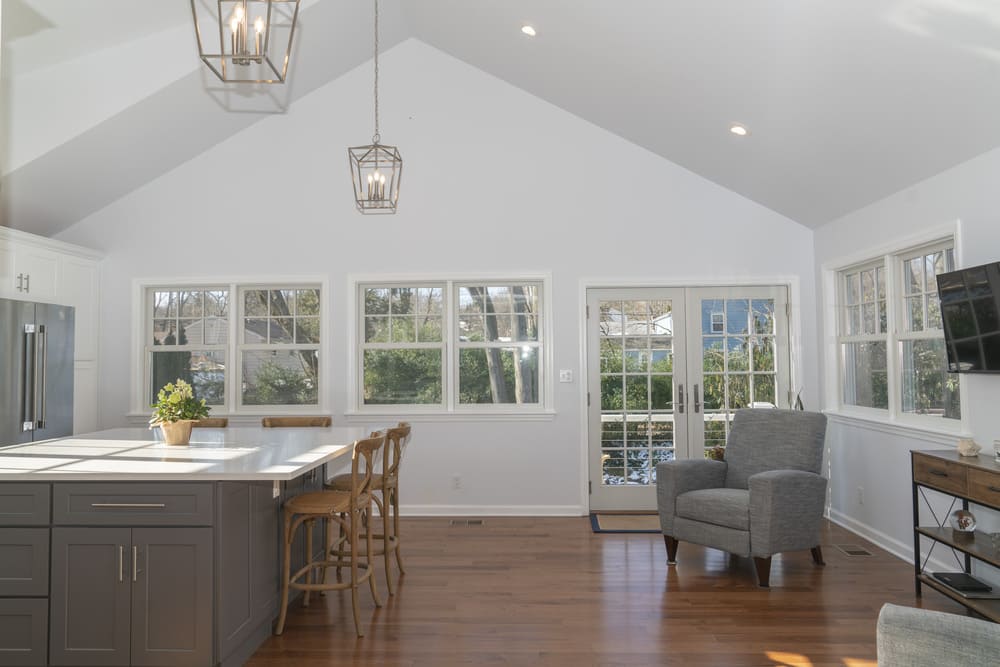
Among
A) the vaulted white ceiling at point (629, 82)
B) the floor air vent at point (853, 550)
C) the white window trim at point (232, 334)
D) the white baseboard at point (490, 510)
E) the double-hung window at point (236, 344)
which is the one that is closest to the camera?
the vaulted white ceiling at point (629, 82)

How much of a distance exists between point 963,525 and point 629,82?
3397 millimetres

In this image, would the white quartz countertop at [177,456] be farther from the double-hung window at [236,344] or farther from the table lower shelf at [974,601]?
the table lower shelf at [974,601]

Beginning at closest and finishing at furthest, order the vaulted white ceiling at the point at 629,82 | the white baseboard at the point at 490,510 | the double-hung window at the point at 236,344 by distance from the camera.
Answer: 1. the vaulted white ceiling at the point at 629,82
2. the white baseboard at the point at 490,510
3. the double-hung window at the point at 236,344

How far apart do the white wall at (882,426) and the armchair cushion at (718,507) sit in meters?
1.09

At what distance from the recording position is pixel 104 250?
20.4 feet

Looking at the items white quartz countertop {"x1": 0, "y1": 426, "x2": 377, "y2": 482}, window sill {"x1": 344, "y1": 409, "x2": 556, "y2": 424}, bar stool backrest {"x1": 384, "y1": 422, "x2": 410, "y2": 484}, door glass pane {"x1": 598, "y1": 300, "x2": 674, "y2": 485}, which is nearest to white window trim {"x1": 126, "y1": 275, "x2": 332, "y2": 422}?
window sill {"x1": 344, "y1": 409, "x2": 556, "y2": 424}

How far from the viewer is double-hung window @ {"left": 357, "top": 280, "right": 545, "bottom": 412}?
615 cm

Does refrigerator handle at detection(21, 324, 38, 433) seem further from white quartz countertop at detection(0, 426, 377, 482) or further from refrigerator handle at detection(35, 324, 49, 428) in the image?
white quartz countertop at detection(0, 426, 377, 482)

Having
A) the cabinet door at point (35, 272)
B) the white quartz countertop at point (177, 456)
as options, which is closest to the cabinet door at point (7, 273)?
the cabinet door at point (35, 272)

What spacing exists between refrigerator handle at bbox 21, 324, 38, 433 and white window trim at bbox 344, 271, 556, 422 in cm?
233

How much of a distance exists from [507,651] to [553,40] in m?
3.88

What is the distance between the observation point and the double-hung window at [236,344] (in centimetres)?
623

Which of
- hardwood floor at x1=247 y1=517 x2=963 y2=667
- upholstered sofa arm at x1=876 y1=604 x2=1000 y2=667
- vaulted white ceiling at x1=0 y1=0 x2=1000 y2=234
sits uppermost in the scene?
vaulted white ceiling at x1=0 y1=0 x2=1000 y2=234

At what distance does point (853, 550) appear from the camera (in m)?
4.79
